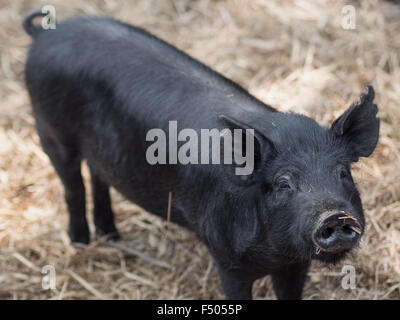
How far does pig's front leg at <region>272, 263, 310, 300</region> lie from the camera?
12.4 feet

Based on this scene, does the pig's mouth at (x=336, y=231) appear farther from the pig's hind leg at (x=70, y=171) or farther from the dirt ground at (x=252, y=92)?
the pig's hind leg at (x=70, y=171)

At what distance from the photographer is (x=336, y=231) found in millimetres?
2777

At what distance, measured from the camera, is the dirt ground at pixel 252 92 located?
15.1 feet

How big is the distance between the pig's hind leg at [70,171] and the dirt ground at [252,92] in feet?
0.79

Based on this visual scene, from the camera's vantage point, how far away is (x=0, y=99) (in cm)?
672

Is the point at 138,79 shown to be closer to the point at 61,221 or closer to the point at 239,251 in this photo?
the point at 239,251

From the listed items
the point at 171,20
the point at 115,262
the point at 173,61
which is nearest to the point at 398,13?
the point at 171,20

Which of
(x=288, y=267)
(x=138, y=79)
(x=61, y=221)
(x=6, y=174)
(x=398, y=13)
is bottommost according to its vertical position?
(x=288, y=267)

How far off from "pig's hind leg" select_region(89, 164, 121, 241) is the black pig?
2cm

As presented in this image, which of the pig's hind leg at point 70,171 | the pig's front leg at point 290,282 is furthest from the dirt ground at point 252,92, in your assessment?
the pig's front leg at point 290,282

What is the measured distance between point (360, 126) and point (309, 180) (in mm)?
525

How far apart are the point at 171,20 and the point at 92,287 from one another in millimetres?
3807

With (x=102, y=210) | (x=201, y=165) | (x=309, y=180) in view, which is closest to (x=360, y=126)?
(x=309, y=180)

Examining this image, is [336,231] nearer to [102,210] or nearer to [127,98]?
[127,98]
